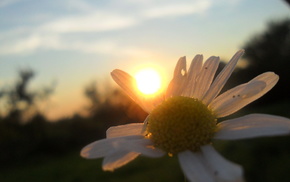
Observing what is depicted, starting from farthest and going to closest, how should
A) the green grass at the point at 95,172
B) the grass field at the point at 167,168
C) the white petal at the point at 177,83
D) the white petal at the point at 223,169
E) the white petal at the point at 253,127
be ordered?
1. the green grass at the point at 95,172
2. the grass field at the point at 167,168
3. the white petal at the point at 177,83
4. the white petal at the point at 253,127
5. the white petal at the point at 223,169

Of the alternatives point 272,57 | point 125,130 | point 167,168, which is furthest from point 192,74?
point 272,57

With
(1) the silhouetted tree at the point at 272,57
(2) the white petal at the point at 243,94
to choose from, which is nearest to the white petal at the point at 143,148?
(2) the white petal at the point at 243,94

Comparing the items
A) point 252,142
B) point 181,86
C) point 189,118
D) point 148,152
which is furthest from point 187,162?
point 252,142

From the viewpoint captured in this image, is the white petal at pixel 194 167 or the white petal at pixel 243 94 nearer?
the white petal at pixel 194 167

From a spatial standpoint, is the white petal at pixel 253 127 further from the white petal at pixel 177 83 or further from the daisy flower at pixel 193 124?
the white petal at pixel 177 83

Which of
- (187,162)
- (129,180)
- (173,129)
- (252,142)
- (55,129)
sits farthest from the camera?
(55,129)

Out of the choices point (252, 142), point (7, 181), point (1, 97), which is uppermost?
point (1, 97)

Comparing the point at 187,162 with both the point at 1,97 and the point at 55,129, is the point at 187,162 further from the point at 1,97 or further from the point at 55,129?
the point at 55,129
